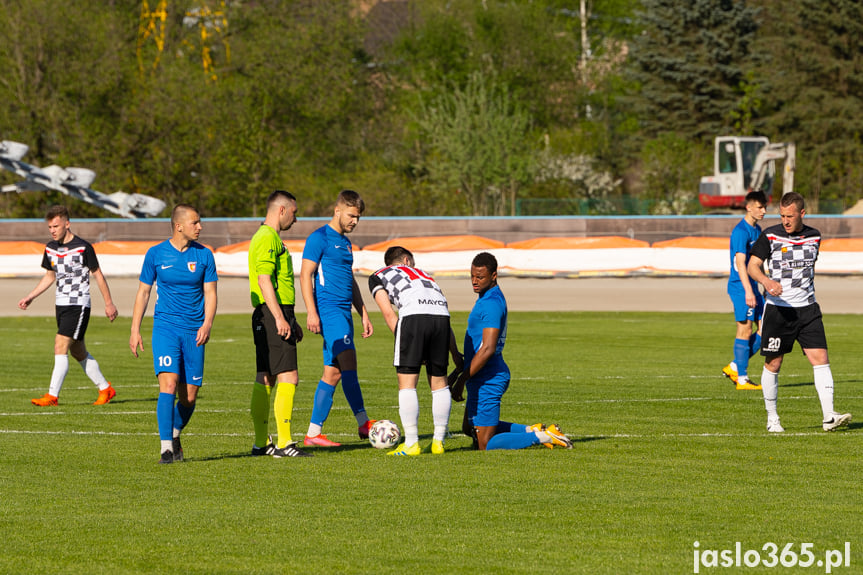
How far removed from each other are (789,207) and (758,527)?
4.32m

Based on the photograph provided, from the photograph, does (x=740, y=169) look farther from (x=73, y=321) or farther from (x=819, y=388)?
(x=819, y=388)

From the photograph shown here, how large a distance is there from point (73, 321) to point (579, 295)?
1972cm

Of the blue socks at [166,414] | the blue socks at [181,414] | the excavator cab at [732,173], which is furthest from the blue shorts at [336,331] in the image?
the excavator cab at [732,173]

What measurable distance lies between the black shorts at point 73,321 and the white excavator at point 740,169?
49.6m

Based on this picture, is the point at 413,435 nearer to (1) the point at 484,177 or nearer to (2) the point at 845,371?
(2) the point at 845,371

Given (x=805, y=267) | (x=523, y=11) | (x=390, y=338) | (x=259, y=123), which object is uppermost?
(x=523, y=11)

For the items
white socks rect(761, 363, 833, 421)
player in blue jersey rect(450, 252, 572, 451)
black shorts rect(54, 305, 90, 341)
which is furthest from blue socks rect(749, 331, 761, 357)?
black shorts rect(54, 305, 90, 341)

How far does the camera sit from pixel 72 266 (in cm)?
1355

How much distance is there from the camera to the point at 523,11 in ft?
277

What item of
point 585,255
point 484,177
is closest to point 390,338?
point 585,255

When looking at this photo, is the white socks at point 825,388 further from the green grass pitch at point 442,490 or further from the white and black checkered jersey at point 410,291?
the white and black checkered jersey at point 410,291

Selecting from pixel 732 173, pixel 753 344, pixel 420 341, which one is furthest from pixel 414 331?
pixel 732 173

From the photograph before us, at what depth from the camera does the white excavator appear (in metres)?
60.0

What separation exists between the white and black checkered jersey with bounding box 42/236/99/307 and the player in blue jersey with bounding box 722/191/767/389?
292 inches
